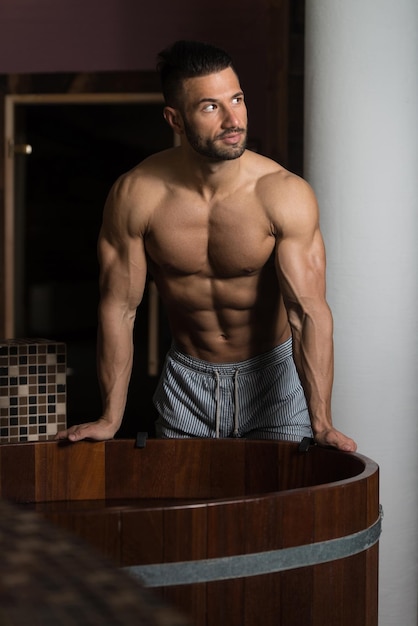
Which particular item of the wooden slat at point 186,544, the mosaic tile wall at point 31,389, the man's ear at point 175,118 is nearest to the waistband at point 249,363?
the mosaic tile wall at point 31,389

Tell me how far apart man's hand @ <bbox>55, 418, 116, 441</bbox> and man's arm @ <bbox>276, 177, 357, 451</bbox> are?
1.67 feet

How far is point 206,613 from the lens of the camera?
1637mm

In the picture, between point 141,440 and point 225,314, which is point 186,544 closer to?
point 141,440

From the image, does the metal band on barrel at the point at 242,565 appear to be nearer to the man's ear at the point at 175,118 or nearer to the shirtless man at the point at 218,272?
the shirtless man at the point at 218,272

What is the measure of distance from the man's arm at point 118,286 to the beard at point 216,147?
0.77 feet

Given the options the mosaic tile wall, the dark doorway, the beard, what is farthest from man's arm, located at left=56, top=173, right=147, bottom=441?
the dark doorway

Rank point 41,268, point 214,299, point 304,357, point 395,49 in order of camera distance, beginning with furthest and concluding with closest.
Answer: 1. point 41,268
2. point 395,49
3. point 214,299
4. point 304,357

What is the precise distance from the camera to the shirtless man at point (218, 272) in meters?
2.48

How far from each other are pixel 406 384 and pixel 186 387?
969 millimetres

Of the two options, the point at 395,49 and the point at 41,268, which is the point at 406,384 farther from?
the point at 41,268

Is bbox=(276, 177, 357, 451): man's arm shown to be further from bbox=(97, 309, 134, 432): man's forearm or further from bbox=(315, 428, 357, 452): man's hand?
bbox=(97, 309, 134, 432): man's forearm

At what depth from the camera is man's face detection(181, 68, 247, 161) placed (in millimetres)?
2412

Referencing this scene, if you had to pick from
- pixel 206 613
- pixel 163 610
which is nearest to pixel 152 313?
pixel 206 613

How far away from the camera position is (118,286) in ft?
8.50
